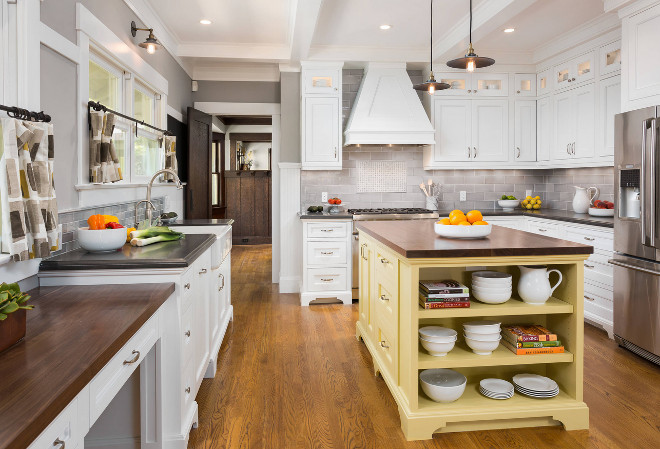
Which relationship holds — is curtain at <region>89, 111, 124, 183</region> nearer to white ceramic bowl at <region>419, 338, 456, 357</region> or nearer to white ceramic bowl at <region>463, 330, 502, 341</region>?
white ceramic bowl at <region>419, 338, 456, 357</region>

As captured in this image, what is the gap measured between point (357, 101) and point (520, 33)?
1.81 meters

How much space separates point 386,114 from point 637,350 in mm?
3309

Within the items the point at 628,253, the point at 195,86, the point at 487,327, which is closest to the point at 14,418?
the point at 487,327

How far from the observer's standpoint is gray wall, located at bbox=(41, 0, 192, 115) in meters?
2.54

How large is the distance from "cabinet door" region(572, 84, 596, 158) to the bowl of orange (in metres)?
2.69

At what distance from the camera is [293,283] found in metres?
5.87

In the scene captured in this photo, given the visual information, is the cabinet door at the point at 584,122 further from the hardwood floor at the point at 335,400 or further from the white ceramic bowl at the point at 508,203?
the hardwood floor at the point at 335,400

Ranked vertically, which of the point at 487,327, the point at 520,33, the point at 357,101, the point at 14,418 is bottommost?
the point at 487,327

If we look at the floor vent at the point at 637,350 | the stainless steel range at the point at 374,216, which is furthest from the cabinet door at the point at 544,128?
the floor vent at the point at 637,350

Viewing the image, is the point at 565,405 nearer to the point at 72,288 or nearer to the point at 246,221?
the point at 72,288

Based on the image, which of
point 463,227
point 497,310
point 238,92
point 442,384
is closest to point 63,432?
point 442,384

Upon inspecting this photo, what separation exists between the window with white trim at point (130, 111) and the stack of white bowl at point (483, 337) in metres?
2.65

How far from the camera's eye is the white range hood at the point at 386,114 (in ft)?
17.9

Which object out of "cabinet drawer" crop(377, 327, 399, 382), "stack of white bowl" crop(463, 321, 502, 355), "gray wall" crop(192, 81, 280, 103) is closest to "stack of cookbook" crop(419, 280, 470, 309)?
"stack of white bowl" crop(463, 321, 502, 355)
